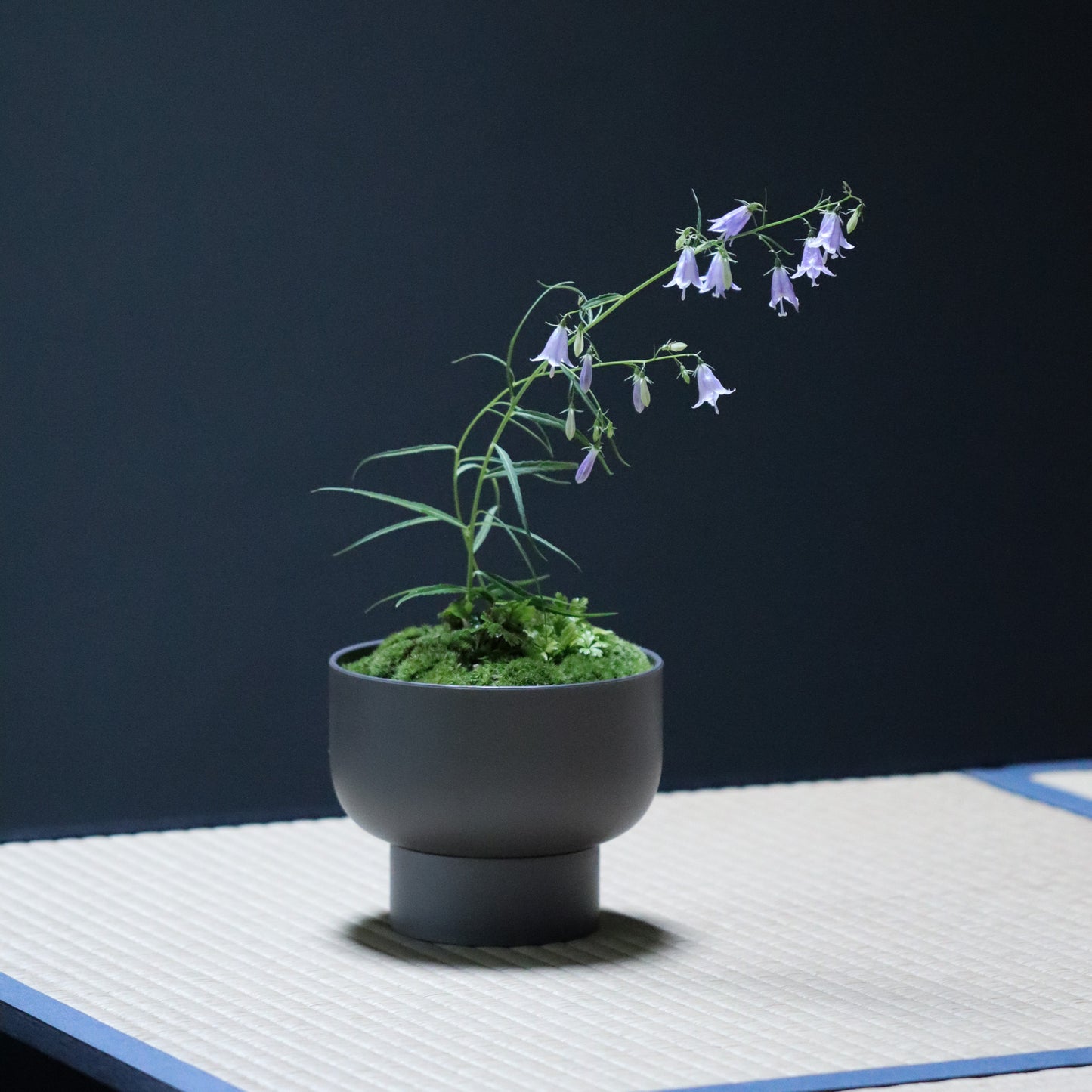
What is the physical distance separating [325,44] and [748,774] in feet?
4.43

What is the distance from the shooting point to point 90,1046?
196 centimetres

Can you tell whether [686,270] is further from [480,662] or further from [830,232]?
[480,662]

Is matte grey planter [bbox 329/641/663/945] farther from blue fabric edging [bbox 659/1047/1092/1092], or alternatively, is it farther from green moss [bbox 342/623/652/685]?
blue fabric edging [bbox 659/1047/1092/1092]

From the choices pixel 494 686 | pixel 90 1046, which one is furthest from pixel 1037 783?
pixel 90 1046

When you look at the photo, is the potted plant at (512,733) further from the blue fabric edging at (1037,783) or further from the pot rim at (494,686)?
the blue fabric edging at (1037,783)

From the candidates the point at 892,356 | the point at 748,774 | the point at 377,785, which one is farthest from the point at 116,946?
the point at 892,356

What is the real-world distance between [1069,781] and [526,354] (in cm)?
116

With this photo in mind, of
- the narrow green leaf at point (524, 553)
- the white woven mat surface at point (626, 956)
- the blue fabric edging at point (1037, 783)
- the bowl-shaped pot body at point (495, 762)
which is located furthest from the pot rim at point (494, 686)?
the blue fabric edging at point (1037, 783)

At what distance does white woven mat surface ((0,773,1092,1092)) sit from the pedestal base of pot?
3cm

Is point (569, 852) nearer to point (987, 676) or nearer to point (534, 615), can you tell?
point (534, 615)

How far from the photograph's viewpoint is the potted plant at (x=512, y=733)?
7.10 feet

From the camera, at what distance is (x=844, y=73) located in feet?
10.2

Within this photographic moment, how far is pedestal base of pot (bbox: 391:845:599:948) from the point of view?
88.6 inches

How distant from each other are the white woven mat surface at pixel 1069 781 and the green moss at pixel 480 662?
111 cm
